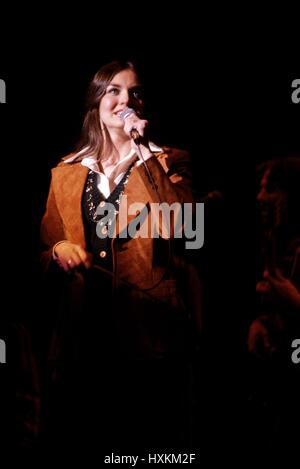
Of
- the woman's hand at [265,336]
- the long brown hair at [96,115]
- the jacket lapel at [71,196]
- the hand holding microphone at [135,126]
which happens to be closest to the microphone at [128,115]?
the hand holding microphone at [135,126]

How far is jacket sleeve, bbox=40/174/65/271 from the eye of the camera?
3.33 m

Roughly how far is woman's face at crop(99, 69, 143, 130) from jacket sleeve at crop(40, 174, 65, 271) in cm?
38

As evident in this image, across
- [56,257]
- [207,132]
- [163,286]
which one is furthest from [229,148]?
[56,257]

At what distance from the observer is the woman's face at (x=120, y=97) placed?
331cm

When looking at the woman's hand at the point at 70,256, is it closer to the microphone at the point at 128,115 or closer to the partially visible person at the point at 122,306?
the partially visible person at the point at 122,306

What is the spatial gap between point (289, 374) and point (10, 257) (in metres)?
1.28

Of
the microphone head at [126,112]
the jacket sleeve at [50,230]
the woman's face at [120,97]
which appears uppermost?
the woman's face at [120,97]

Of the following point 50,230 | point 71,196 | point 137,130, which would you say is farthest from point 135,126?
point 50,230

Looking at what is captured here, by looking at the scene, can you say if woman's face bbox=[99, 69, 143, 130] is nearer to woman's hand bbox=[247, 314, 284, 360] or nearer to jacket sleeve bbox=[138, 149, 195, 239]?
jacket sleeve bbox=[138, 149, 195, 239]

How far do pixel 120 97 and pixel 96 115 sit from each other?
0.46 feet

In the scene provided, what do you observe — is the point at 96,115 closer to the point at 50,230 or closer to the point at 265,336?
the point at 50,230

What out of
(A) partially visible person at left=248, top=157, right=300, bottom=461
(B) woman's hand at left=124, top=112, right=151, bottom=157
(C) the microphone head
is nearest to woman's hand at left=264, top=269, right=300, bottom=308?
(A) partially visible person at left=248, top=157, right=300, bottom=461

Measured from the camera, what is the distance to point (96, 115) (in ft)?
11.1

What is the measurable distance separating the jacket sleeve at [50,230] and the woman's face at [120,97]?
383mm
